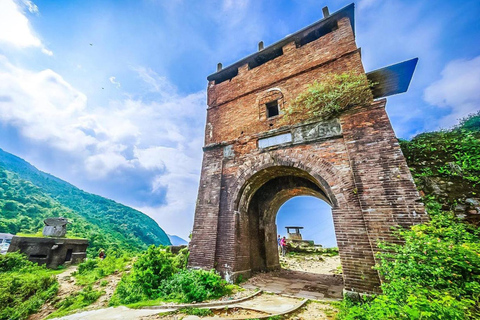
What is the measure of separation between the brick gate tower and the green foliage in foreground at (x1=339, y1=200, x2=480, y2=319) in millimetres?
1252

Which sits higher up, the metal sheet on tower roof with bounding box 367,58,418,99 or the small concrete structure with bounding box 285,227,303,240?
the metal sheet on tower roof with bounding box 367,58,418,99

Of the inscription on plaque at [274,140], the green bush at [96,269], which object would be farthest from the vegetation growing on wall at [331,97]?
the green bush at [96,269]

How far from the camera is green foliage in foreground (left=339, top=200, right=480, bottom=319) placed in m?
1.69

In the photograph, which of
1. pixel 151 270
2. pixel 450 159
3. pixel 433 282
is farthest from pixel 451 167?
pixel 151 270

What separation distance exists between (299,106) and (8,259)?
15.5 m

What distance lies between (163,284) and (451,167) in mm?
8486

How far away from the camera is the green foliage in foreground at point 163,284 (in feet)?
16.5

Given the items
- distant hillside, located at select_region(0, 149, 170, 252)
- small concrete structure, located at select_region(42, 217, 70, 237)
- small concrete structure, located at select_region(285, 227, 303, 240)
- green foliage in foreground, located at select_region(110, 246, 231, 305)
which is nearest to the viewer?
green foliage in foreground, located at select_region(110, 246, 231, 305)

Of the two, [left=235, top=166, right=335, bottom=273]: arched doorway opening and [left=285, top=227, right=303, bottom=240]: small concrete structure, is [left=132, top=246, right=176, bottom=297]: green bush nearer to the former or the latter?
[left=235, top=166, right=335, bottom=273]: arched doorway opening

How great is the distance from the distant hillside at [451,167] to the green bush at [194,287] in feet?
19.3

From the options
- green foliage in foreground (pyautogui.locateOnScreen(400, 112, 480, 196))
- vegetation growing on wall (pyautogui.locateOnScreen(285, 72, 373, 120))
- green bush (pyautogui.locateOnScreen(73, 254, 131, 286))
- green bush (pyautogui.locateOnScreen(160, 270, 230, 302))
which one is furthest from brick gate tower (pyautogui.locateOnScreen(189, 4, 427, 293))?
green bush (pyautogui.locateOnScreen(73, 254, 131, 286))

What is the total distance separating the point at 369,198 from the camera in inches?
201

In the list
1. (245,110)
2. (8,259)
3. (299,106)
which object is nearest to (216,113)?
(245,110)

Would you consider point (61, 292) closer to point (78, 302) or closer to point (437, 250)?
point (78, 302)
